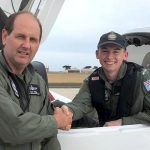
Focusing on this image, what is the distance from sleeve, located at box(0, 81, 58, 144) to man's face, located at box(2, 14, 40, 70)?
203 millimetres

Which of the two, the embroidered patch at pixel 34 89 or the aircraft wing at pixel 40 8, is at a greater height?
the aircraft wing at pixel 40 8

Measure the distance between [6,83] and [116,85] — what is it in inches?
39.7

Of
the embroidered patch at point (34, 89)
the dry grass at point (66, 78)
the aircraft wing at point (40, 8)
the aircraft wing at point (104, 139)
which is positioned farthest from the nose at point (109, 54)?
the dry grass at point (66, 78)

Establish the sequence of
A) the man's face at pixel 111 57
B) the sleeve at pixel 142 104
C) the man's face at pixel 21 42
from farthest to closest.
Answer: the man's face at pixel 111 57, the sleeve at pixel 142 104, the man's face at pixel 21 42

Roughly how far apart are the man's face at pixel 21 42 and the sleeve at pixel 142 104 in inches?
34.6

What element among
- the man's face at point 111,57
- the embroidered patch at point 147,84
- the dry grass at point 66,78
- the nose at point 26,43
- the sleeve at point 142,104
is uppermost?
the nose at point 26,43

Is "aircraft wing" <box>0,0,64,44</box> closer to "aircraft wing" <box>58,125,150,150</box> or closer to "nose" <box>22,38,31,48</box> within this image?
"nose" <box>22,38,31,48</box>

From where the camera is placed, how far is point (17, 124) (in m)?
1.73

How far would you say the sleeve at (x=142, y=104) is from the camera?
245cm

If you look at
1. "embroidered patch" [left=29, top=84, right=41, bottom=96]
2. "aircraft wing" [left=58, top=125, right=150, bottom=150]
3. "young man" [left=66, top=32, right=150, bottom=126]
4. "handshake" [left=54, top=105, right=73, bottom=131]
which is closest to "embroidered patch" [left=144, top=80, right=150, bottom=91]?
"young man" [left=66, top=32, right=150, bottom=126]

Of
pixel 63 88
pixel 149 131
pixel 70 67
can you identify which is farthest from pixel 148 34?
pixel 70 67

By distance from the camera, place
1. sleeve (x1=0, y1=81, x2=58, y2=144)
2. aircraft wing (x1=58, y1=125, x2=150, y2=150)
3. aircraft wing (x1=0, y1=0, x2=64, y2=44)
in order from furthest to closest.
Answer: aircraft wing (x1=0, y1=0, x2=64, y2=44)
aircraft wing (x1=58, y1=125, x2=150, y2=150)
sleeve (x1=0, y1=81, x2=58, y2=144)

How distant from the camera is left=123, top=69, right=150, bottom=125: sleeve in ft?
8.02

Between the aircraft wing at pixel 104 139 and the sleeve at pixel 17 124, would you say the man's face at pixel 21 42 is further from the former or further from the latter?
the aircraft wing at pixel 104 139
